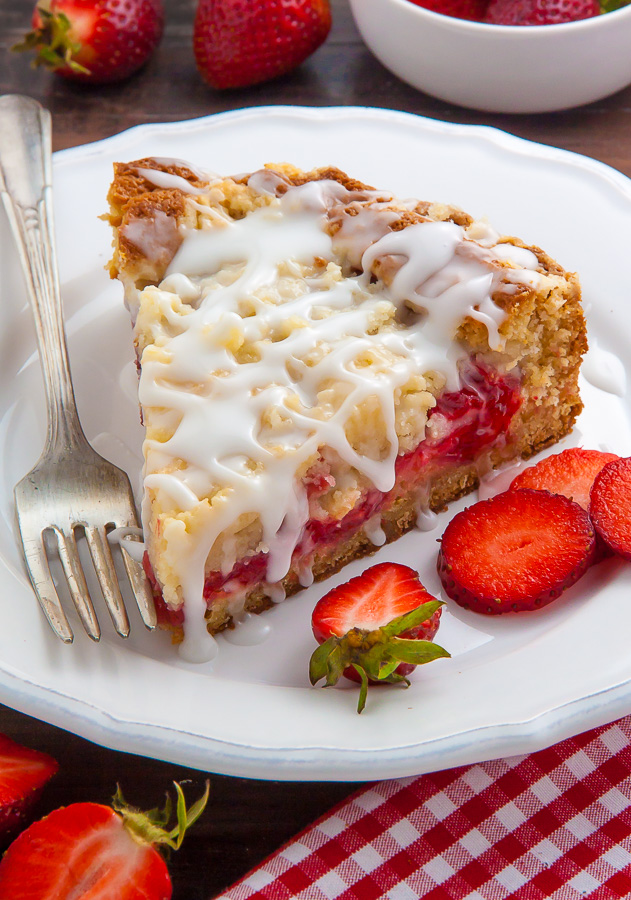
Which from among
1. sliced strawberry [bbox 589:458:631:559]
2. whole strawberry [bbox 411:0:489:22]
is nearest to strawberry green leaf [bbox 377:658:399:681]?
sliced strawberry [bbox 589:458:631:559]

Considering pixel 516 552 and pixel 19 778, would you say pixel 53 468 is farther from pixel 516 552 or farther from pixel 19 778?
pixel 516 552

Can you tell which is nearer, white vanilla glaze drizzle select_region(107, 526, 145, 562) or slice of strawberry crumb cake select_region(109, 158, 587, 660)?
slice of strawberry crumb cake select_region(109, 158, 587, 660)

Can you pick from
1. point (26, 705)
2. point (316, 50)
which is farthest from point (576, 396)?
point (316, 50)

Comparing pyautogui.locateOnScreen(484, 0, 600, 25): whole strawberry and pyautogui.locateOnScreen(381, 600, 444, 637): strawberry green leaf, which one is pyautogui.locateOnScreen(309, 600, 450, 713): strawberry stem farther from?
pyautogui.locateOnScreen(484, 0, 600, 25): whole strawberry

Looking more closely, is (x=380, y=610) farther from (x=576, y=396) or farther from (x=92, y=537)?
(x=576, y=396)

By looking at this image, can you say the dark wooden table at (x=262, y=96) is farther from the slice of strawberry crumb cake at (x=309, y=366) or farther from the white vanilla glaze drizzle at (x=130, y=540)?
the white vanilla glaze drizzle at (x=130, y=540)

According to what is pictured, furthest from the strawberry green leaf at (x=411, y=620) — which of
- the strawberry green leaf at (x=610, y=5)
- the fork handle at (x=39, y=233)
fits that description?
the strawberry green leaf at (x=610, y=5)
